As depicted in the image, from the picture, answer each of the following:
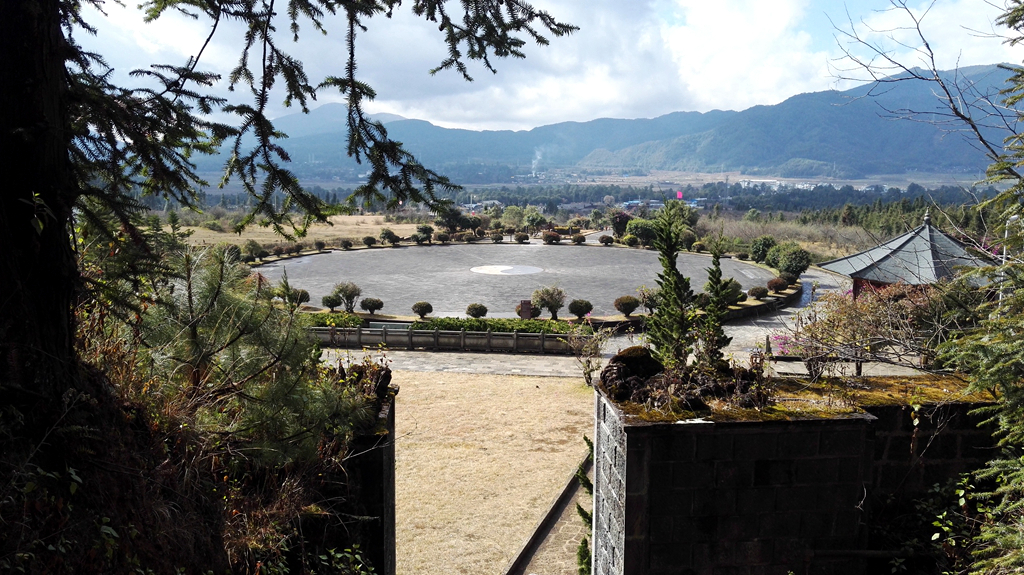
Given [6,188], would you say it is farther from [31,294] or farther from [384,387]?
[384,387]

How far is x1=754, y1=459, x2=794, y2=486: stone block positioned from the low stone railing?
15.3 meters

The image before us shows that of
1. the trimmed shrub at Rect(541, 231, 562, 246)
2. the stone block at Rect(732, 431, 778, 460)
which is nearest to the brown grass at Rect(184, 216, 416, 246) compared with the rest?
the trimmed shrub at Rect(541, 231, 562, 246)

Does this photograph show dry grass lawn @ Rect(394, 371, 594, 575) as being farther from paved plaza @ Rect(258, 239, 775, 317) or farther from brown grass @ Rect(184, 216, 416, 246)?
brown grass @ Rect(184, 216, 416, 246)

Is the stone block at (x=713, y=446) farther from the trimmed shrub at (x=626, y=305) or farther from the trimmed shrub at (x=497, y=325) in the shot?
the trimmed shrub at (x=626, y=305)

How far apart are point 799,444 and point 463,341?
53.1ft

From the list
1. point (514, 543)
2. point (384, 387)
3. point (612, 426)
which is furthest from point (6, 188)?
point (514, 543)

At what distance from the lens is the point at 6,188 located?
11.7 ft

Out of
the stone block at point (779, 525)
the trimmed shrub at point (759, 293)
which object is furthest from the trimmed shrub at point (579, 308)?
→ the stone block at point (779, 525)

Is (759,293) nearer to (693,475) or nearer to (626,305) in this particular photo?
(626,305)

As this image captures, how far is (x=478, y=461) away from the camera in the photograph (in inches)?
463

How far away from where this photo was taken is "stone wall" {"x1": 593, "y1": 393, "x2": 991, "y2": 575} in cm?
509

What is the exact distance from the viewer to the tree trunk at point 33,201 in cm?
352

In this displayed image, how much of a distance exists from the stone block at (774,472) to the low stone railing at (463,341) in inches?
603

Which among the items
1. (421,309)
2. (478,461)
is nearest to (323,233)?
(421,309)
